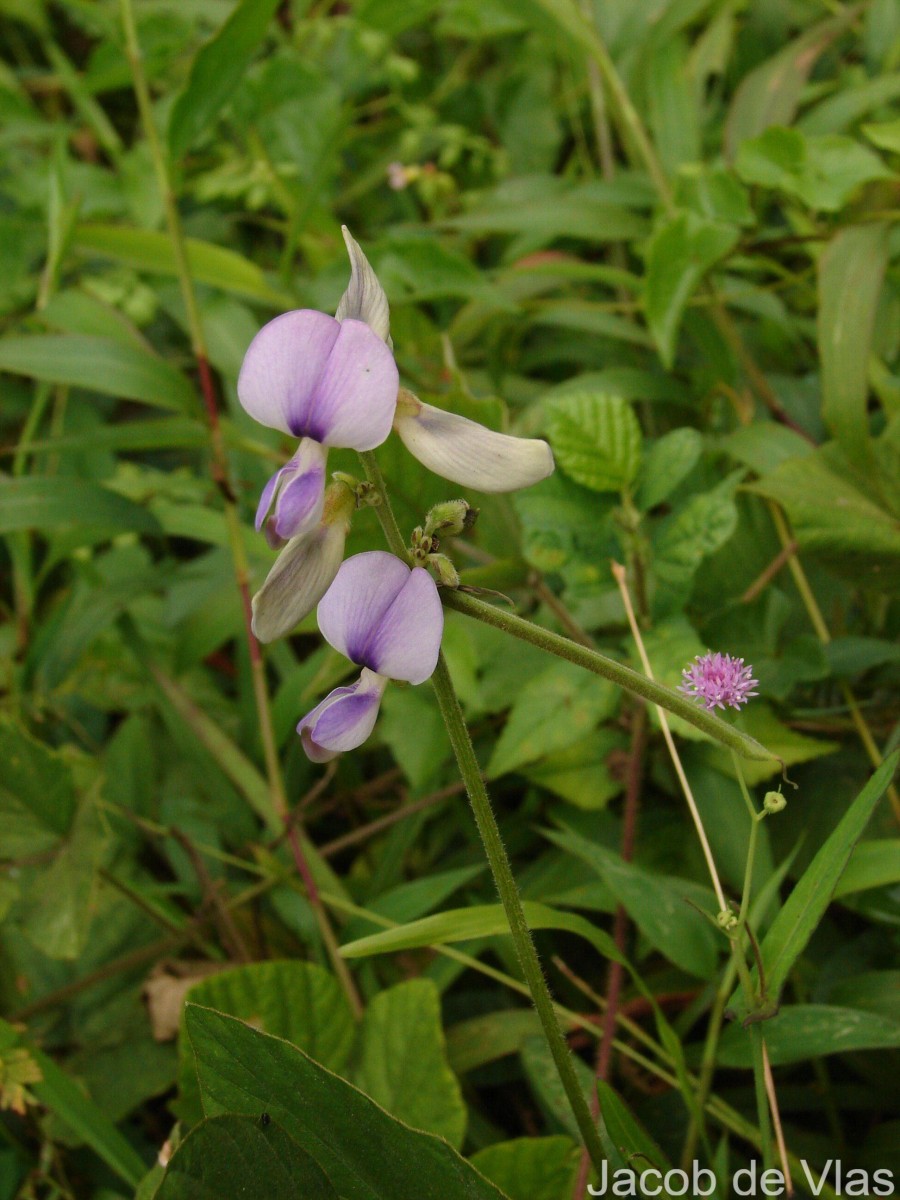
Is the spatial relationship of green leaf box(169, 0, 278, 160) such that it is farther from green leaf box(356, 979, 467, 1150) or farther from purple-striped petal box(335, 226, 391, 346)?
green leaf box(356, 979, 467, 1150)

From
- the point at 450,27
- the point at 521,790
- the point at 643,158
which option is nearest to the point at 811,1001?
the point at 521,790

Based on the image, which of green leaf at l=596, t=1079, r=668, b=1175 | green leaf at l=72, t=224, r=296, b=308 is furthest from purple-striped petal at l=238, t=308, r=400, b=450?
green leaf at l=72, t=224, r=296, b=308

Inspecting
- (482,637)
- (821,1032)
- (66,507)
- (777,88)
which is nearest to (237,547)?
(66,507)

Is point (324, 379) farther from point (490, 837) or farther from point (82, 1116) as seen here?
point (82, 1116)

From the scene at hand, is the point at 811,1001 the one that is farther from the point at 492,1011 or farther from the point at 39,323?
the point at 39,323

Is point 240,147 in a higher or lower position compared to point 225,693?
higher
